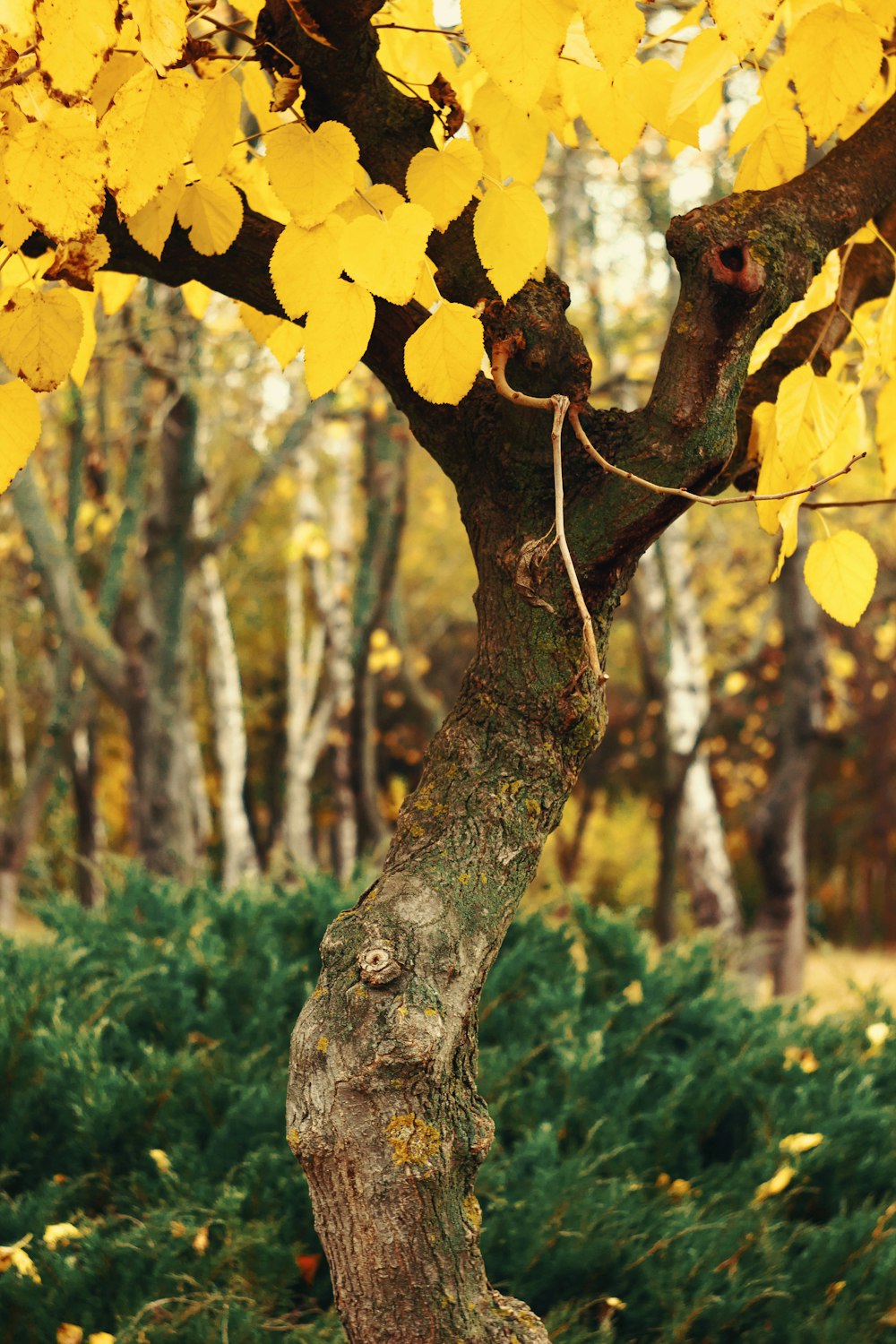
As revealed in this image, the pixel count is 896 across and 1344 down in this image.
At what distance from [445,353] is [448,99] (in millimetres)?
467

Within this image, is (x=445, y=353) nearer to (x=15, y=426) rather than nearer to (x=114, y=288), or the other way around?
(x=15, y=426)

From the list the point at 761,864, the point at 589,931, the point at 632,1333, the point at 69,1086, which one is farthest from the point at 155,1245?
the point at 761,864

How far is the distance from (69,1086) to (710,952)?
2007 mm

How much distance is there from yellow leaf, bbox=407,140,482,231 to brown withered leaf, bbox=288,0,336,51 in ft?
0.72

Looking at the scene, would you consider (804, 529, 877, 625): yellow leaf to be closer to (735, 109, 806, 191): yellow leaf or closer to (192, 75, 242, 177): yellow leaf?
(735, 109, 806, 191): yellow leaf

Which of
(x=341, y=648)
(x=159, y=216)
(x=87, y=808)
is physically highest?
(x=341, y=648)

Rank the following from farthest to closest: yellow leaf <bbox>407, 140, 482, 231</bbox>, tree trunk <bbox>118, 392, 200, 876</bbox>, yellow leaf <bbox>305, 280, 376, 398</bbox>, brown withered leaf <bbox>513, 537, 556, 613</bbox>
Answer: tree trunk <bbox>118, 392, 200, 876</bbox> < brown withered leaf <bbox>513, 537, 556, 613</bbox> < yellow leaf <bbox>407, 140, 482, 231</bbox> < yellow leaf <bbox>305, 280, 376, 398</bbox>

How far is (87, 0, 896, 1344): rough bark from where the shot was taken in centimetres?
128

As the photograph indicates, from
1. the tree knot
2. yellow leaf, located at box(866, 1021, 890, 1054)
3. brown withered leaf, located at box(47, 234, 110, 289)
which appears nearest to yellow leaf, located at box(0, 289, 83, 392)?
brown withered leaf, located at box(47, 234, 110, 289)

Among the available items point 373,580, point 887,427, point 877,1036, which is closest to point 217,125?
point 887,427

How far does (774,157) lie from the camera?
1.78 metres

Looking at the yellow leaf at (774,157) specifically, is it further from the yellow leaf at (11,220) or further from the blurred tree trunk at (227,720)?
the blurred tree trunk at (227,720)

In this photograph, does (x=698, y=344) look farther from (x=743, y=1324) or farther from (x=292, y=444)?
(x=292, y=444)

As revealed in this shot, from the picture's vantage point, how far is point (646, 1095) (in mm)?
2988
